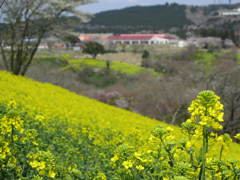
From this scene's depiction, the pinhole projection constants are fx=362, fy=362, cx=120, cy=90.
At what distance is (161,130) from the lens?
3205 millimetres

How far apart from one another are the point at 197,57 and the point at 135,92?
3272 centimetres

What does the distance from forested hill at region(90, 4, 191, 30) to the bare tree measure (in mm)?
124437

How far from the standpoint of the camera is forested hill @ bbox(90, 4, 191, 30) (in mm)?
150750

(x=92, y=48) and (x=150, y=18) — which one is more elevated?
(x=150, y=18)

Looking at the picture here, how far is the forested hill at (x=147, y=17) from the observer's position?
15075cm

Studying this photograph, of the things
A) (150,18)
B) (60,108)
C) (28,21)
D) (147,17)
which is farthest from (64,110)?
(147,17)

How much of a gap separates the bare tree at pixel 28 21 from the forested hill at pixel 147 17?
12444 cm

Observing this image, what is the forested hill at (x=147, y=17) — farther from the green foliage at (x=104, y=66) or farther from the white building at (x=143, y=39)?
the green foliage at (x=104, y=66)

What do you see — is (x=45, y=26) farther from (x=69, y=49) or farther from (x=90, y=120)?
(x=69, y=49)

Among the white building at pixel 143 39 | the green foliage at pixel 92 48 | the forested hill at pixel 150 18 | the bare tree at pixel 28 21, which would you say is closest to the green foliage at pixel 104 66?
the green foliage at pixel 92 48

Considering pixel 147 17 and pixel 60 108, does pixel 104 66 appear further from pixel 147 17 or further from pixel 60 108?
pixel 147 17

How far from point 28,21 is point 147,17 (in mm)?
143826

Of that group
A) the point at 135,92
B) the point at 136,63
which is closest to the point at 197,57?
the point at 136,63

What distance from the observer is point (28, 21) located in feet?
73.8
